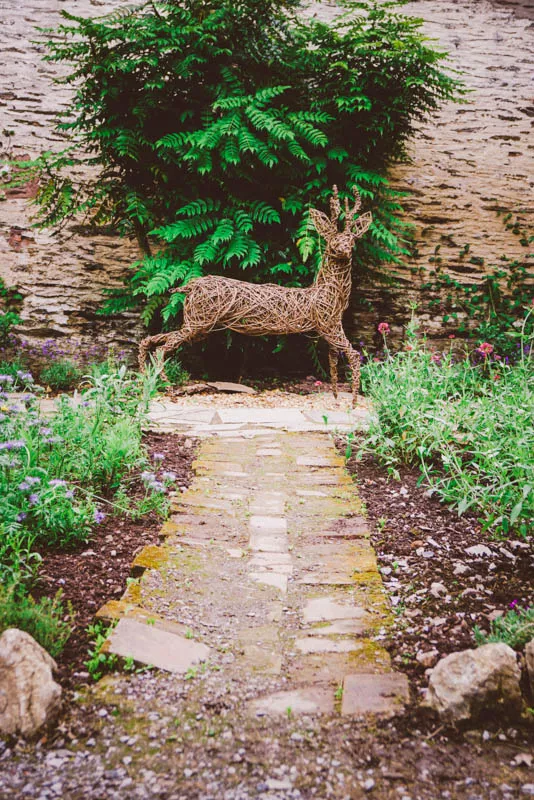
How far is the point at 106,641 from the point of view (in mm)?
1688

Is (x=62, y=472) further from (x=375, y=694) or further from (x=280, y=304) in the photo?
(x=280, y=304)

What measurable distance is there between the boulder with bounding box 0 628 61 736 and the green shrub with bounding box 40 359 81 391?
454 cm

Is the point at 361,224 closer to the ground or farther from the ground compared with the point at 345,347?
farther from the ground

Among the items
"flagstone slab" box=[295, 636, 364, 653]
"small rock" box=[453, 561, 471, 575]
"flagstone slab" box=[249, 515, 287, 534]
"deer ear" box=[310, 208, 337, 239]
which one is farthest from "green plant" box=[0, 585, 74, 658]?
"deer ear" box=[310, 208, 337, 239]

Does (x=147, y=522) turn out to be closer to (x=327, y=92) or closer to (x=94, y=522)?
(x=94, y=522)

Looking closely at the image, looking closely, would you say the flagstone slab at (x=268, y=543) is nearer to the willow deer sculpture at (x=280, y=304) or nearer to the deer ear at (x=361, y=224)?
the willow deer sculpture at (x=280, y=304)

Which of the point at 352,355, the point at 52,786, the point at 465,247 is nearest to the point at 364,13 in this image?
the point at 465,247

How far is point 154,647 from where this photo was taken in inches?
67.8

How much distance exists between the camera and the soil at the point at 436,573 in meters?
1.81

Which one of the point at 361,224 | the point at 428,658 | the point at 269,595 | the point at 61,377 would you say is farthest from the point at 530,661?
the point at 61,377

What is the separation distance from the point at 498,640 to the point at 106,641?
1.22 meters

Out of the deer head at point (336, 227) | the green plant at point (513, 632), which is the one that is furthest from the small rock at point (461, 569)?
the deer head at point (336, 227)

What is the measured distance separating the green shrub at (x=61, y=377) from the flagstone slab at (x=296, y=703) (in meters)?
4.76

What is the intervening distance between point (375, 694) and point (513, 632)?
49cm
